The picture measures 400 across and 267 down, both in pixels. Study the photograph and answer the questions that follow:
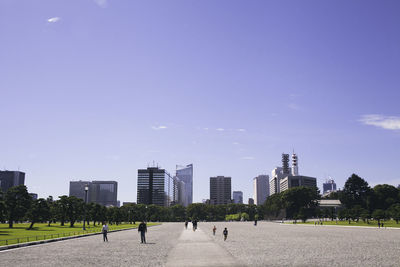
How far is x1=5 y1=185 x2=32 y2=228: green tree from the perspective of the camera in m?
74.1

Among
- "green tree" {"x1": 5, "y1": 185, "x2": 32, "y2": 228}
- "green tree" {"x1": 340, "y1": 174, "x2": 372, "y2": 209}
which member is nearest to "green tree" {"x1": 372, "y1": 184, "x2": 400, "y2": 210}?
"green tree" {"x1": 340, "y1": 174, "x2": 372, "y2": 209}

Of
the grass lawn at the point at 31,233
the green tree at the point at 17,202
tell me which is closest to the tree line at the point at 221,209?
the green tree at the point at 17,202

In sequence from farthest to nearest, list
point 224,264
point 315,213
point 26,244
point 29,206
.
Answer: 1. point 315,213
2. point 29,206
3. point 26,244
4. point 224,264

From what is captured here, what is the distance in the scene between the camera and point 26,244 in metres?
30.0

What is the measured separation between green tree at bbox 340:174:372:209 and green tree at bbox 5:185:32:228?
4616 inches

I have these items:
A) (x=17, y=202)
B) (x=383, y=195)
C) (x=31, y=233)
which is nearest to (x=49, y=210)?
(x=17, y=202)

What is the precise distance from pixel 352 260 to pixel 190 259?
8.74 meters

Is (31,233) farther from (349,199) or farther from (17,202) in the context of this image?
(349,199)

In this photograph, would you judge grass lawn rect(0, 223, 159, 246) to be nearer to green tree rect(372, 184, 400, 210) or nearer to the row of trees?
the row of trees

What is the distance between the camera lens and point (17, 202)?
76688 mm

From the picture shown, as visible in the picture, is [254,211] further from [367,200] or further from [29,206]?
[29,206]

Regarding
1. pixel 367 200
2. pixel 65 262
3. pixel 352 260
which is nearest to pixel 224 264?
pixel 352 260

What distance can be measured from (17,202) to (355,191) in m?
122

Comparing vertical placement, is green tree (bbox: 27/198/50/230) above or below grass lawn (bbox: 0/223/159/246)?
above
